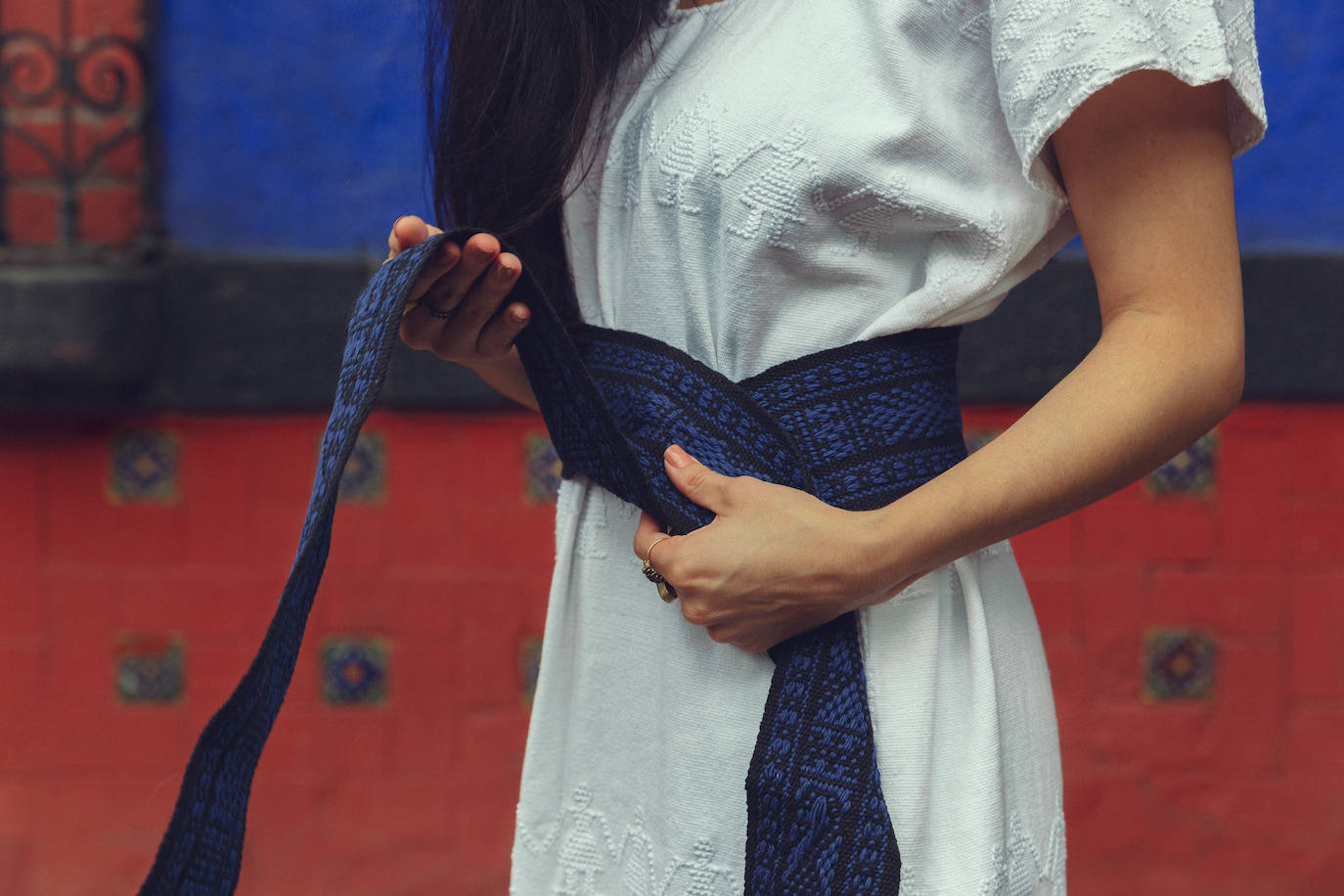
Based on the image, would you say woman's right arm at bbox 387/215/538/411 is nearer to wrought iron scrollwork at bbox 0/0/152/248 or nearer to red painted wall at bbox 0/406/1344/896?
red painted wall at bbox 0/406/1344/896

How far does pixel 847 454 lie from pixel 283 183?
1630mm

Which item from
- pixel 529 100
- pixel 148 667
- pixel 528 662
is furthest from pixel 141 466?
pixel 529 100

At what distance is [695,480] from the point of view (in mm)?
779

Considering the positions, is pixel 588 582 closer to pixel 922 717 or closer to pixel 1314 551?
pixel 922 717

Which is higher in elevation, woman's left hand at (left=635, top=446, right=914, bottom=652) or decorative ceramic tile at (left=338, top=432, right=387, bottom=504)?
decorative ceramic tile at (left=338, top=432, right=387, bottom=504)

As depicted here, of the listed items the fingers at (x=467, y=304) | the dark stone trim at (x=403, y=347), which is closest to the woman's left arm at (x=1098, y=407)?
the fingers at (x=467, y=304)

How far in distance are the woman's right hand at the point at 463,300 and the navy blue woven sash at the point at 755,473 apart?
14 mm

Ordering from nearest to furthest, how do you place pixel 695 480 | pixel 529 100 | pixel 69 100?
pixel 695 480
pixel 529 100
pixel 69 100

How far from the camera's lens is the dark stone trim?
2057 millimetres

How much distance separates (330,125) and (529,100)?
135cm

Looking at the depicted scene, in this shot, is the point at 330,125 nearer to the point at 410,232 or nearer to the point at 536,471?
the point at 536,471

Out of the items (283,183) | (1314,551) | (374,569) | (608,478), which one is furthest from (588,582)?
(1314,551)

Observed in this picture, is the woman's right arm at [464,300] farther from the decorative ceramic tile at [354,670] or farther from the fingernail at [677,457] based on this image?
the decorative ceramic tile at [354,670]

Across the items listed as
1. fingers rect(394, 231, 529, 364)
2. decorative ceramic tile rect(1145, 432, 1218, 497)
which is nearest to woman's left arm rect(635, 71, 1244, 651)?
fingers rect(394, 231, 529, 364)
